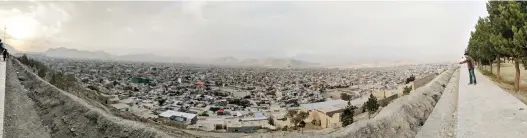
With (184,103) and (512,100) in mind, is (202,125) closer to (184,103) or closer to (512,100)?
(184,103)

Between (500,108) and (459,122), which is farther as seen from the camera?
(500,108)

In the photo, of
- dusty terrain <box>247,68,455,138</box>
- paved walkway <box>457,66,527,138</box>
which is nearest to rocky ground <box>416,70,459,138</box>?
paved walkway <box>457,66,527,138</box>

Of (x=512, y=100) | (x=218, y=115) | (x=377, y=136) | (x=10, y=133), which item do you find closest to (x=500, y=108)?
(x=512, y=100)

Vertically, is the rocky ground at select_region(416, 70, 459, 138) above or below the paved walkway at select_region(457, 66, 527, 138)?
below

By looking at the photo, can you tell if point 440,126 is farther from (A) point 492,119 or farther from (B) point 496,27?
(B) point 496,27

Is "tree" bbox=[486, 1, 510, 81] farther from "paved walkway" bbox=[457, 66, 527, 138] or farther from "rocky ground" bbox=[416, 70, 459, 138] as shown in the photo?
"rocky ground" bbox=[416, 70, 459, 138]

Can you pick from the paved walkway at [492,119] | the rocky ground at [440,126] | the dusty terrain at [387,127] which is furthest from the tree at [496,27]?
the rocky ground at [440,126]

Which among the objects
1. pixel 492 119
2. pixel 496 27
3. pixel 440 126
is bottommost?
pixel 440 126

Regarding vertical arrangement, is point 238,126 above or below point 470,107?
below

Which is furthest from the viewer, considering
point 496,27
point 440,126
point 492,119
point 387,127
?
point 496,27

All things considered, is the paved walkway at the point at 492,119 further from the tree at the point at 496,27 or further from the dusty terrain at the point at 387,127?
the tree at the point at 496,27

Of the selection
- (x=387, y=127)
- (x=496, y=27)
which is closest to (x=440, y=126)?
(x=387, y=127)
